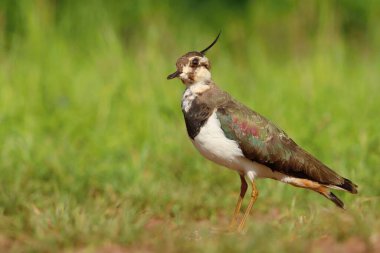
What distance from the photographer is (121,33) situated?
985cm

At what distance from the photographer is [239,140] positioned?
4.64 m

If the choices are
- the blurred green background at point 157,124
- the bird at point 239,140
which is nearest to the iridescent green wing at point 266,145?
the bird at point 239,140

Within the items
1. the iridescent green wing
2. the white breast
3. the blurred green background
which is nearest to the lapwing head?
the iridescent green wing

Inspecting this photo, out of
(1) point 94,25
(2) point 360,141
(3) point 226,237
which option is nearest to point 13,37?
(1) point 94,25

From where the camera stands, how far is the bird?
4605 mm

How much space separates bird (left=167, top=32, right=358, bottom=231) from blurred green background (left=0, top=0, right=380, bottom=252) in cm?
25

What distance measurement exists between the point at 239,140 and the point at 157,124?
90.6 inches

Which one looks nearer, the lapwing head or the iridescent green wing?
the iridescent green wing

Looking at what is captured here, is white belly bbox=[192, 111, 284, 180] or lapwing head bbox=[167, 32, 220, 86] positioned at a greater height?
lapwing head bbox=[167, 32, 220, 86]

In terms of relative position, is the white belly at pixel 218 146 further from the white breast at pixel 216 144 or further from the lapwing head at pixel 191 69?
the lapwing head at pixel 191 69

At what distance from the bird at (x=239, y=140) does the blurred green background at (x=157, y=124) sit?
0.25m

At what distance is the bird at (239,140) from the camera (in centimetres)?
461

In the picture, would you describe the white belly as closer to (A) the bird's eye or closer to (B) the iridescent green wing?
(B) the iridescent green wing

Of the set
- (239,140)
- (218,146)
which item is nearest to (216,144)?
(218,146)
